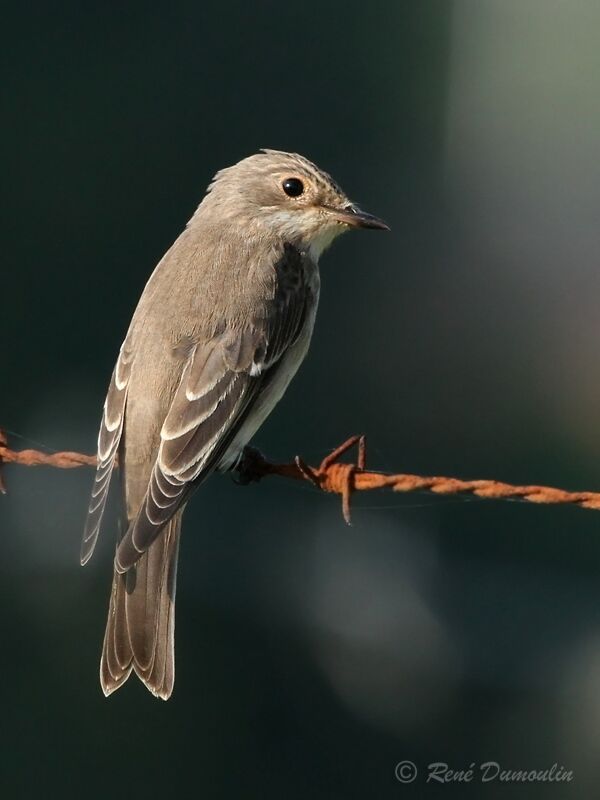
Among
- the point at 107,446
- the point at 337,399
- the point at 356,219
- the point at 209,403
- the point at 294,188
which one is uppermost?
the point at 294,188

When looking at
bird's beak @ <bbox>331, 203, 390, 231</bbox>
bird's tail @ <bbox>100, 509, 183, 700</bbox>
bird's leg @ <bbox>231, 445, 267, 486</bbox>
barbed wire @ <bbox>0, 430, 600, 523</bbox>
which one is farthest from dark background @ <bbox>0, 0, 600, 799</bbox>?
barbed wire @ <bbox>0, 430, 600, 523</bbox>

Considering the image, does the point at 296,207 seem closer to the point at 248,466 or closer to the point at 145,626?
the point at 248,466

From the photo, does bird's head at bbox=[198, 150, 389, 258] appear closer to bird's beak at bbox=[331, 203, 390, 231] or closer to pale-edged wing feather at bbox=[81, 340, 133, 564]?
bird's beak at bbox=[331, 203, 390, 231]

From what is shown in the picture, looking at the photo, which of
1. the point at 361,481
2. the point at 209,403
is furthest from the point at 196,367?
the point at 361,481

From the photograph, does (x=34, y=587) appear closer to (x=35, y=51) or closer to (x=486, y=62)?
(x=35, y=51)

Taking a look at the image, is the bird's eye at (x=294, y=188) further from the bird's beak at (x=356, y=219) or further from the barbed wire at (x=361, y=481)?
the barbed wire at (x=361, y=481)

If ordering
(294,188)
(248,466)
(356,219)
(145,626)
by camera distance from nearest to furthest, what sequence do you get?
1. (145,626)
2. (248,466)
3. (356,219)
4. (294,188)
